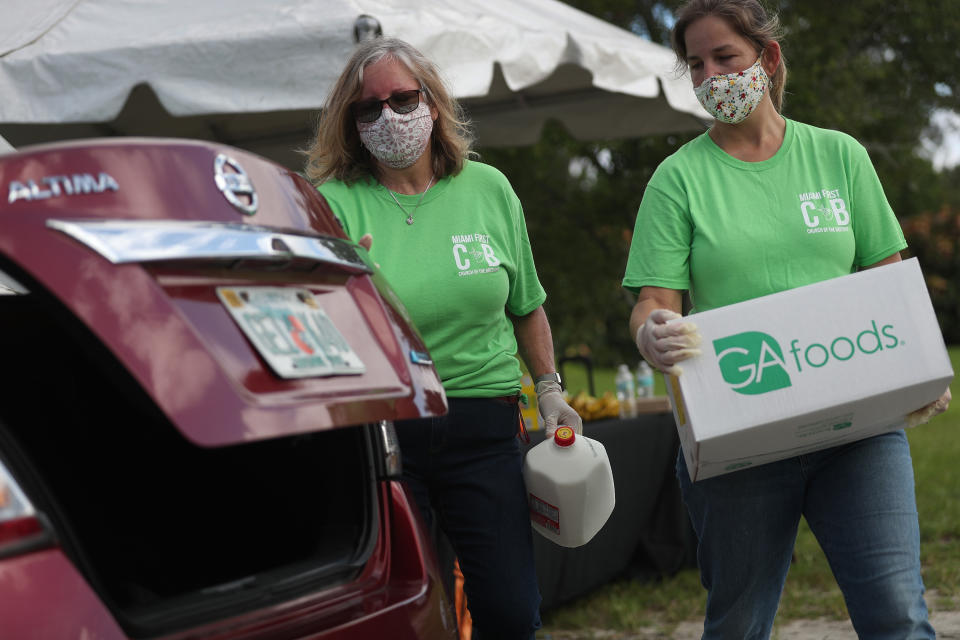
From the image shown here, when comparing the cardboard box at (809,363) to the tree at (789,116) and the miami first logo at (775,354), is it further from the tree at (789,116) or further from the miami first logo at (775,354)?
the tree at (789,116)

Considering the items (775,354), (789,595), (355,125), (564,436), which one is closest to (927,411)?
(775,354)

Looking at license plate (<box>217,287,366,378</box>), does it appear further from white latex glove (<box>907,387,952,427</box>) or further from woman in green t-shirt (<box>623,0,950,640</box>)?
white latex glove (<box>907,387,952,427</box>)

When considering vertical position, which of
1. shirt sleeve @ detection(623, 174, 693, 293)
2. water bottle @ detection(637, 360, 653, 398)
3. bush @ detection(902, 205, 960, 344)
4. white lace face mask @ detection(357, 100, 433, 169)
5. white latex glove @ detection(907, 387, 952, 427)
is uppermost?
white lace face mask @ detection(357, 100, 433, 169)

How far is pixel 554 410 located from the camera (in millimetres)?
2678

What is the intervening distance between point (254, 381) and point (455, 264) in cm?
114

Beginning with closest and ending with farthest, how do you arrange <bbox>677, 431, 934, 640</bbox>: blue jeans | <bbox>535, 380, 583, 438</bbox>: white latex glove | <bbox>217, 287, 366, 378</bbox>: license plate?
<bbox>217, 287, 366, 378</bbox>: license plate < <bbox>677, 431, 934, 640</bbox>: blue jeans < <bbox>535, 380, 583, 438</bbox>: white latex glove

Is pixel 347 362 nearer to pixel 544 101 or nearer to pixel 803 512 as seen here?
pixel 803 512

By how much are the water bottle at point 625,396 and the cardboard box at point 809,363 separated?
3.29 m

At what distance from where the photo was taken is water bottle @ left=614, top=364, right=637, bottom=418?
5500 mm

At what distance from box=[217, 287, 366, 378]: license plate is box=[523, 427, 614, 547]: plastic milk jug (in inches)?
40.7

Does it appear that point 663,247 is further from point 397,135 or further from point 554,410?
point 397,135

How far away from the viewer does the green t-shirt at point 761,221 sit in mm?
2354

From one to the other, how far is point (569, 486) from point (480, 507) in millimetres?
208

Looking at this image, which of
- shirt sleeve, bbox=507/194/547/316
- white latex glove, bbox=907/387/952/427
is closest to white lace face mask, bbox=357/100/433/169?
shirt sleeve, bbox=507/194/547/316
